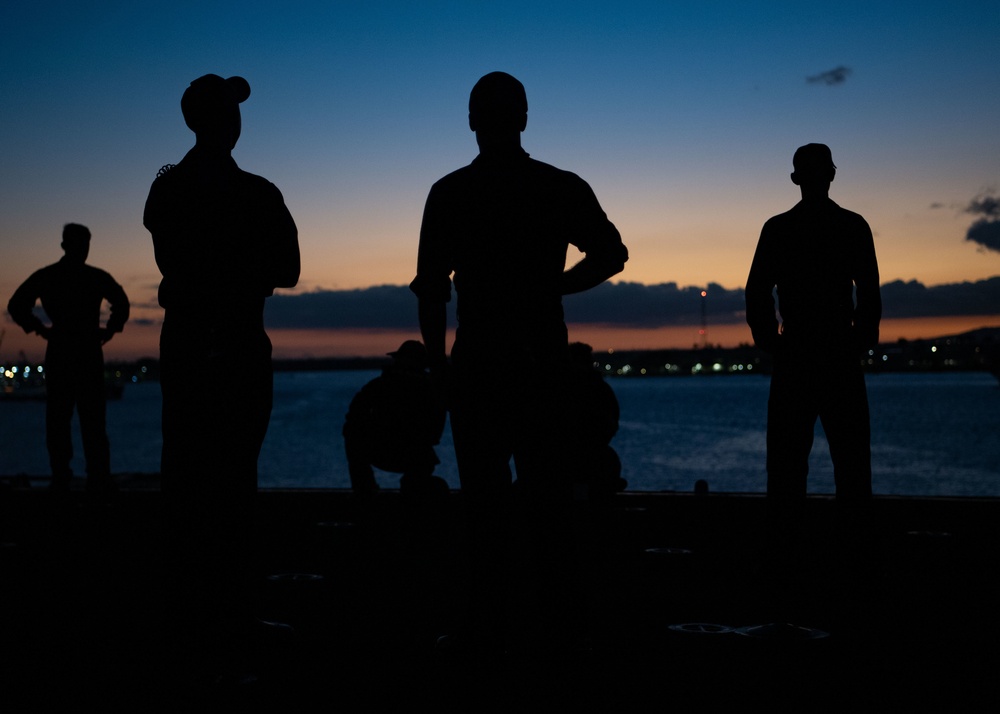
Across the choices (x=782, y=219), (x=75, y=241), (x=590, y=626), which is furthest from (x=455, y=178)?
(x=75, y=241)

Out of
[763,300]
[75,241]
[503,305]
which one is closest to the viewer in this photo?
[503,305]

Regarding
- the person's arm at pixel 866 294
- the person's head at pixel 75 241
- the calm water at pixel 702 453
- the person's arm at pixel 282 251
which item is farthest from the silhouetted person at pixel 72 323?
the calm water at pixel 702 453

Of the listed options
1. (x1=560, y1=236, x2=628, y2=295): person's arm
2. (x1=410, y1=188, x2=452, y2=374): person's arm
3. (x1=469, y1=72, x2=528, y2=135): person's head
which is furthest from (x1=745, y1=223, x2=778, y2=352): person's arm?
(x1=410, y1=188, x2=452, y2=374): person's arm

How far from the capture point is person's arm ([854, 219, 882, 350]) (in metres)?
4.52

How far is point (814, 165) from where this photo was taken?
15.0 feet

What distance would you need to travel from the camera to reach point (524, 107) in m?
3.26

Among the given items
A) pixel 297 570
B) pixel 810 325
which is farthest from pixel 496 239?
pixel 297 570

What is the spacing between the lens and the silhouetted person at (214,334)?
3.26m

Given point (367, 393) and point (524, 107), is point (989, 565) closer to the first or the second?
point (524, 107)

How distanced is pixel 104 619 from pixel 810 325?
132 inches

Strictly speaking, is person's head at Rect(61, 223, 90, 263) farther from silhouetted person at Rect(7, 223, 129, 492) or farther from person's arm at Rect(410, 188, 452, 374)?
person's arm at Rect(410, 188, 452, 374)

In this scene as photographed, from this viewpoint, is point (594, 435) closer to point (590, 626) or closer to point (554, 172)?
point (590, 626)

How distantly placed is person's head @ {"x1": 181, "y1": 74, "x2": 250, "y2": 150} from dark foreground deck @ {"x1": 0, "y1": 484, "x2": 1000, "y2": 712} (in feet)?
4.79

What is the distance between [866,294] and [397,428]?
455 cm
